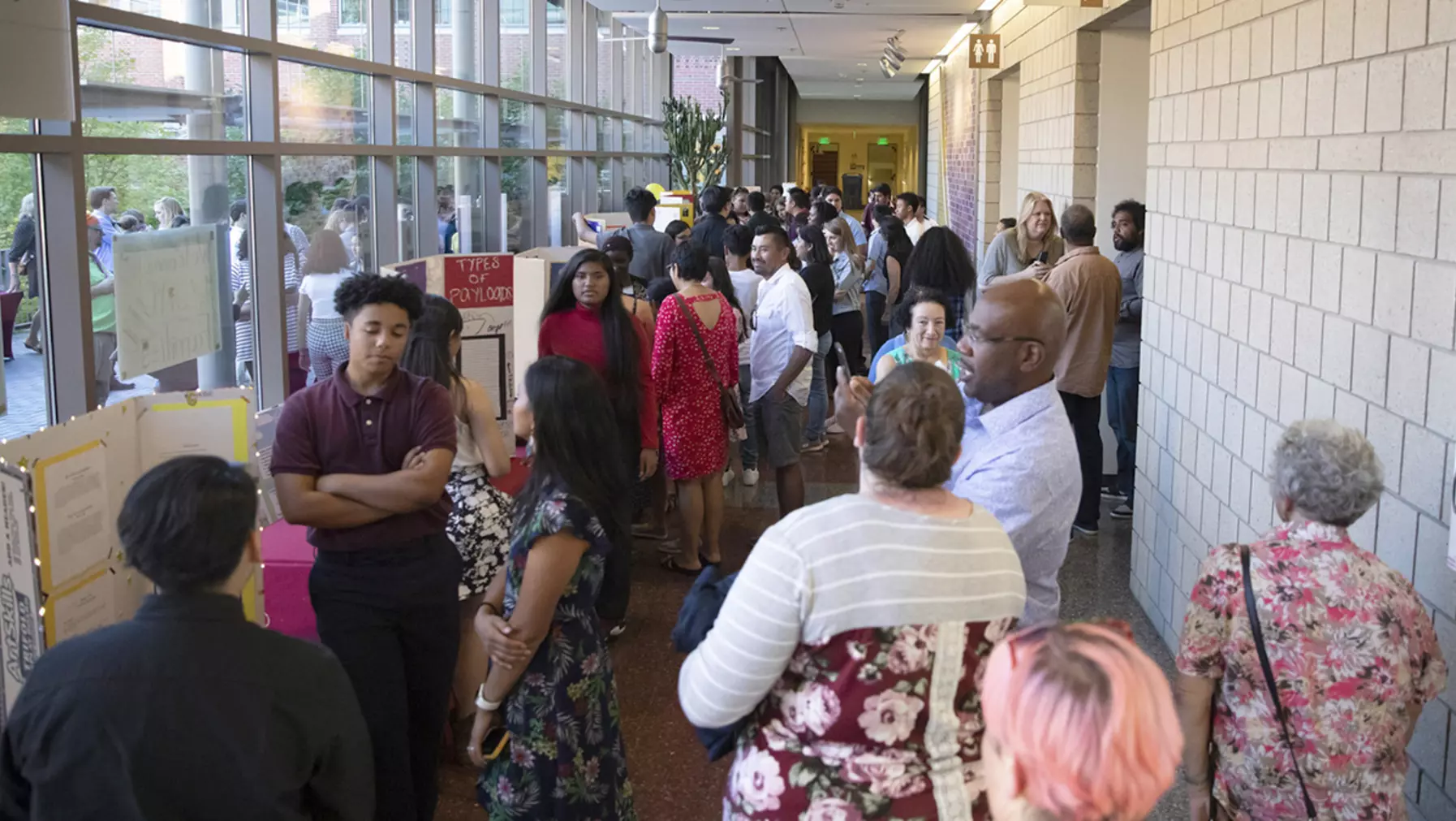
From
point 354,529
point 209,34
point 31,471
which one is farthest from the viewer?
point 209,34

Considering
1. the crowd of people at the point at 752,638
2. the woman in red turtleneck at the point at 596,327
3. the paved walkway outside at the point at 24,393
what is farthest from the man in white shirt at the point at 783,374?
the paved walkway outside at the point at 24,393

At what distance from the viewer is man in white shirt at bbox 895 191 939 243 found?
13.0 metres

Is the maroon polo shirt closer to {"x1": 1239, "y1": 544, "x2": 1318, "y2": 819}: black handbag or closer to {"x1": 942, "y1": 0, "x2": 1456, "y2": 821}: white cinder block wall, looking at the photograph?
{"x1": 1239, "y1": 544, "x2": 1318, "y2": 819}: black handbag

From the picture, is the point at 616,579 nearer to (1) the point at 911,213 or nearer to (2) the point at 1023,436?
(2) the point at 1023,436

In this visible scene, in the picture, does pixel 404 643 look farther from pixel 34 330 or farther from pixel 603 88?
pixel 603 88

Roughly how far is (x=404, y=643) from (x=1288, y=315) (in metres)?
2.59

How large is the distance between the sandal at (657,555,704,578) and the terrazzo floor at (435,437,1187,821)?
4 cm

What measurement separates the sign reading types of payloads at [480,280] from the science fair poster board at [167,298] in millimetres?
851

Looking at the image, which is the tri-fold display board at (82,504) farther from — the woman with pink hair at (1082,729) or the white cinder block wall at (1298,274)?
the white cinder block wall at (1298,274)

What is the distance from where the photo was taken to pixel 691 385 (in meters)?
5.91

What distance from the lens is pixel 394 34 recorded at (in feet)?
23.9

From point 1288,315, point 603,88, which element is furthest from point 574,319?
point 603,88

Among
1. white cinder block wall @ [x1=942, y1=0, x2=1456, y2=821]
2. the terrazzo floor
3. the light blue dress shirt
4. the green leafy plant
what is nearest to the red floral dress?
the terrazzo floor

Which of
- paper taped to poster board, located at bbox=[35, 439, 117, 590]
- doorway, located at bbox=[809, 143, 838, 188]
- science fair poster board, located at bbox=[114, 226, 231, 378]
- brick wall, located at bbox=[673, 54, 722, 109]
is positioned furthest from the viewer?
doorway, located at bbox=[809, 143, 838, 188]
